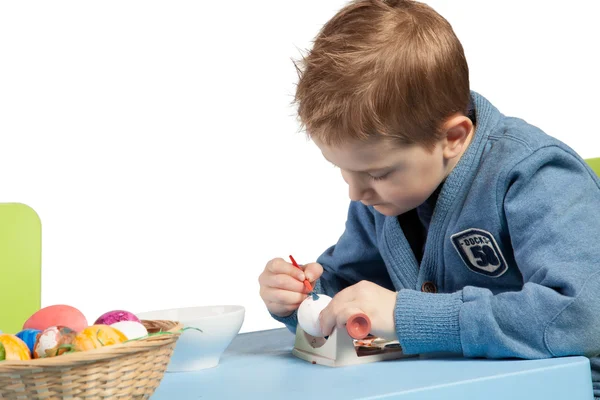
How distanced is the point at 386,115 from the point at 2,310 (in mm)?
980

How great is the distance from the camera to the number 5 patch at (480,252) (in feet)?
3.64

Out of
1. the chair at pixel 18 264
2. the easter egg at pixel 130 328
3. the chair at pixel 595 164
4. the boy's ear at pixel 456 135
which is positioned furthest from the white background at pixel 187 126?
the easter egg at pixel 130 328

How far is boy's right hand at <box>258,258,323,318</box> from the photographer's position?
1119 mm

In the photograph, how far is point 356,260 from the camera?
1.37 meters

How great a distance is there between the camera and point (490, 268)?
1.13 meters

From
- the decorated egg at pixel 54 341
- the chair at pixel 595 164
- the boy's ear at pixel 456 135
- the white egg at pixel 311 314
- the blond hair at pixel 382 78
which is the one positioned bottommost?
the white egg at pixel 311 314

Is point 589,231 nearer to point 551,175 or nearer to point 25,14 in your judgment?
point 551,175

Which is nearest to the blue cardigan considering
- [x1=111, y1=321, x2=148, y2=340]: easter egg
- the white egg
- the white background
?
the white egg

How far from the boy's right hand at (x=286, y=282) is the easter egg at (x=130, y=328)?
33 centimetres

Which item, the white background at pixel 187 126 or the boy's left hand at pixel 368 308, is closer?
the boy's left hand at pixel 368 308

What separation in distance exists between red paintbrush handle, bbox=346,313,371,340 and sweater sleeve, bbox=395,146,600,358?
0.04 metres

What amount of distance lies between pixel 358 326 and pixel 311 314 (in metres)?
0.09

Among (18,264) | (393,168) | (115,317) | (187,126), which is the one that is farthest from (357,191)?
(187,126)

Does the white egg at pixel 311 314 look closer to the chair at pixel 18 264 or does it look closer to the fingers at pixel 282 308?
the fingers at pixel 282 308
